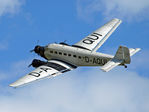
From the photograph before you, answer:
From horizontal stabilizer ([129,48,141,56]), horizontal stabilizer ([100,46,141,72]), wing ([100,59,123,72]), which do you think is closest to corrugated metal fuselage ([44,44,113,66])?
horizontal stabilizer ([100,46,141,72])

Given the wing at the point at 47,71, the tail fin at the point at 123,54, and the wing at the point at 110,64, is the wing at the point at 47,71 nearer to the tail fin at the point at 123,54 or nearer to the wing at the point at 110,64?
the wing at the point at 110,64

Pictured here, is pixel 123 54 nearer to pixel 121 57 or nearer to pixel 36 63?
pixel 121 57

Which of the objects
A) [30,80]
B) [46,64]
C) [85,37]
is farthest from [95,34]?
[30,80]

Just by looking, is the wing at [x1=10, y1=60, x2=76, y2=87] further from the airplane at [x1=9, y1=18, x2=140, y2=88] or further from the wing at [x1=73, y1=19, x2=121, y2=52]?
the wing at [x1=73, y1=19, x2=121, y2=52]

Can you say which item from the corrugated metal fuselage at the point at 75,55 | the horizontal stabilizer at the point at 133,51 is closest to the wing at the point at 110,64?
the corrugated metal fuselage at the point at 75,55

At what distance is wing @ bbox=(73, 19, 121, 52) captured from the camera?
215 feet

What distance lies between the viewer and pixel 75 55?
204ft

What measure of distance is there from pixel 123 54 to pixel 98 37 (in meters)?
11.1

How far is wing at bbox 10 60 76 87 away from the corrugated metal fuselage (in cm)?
95

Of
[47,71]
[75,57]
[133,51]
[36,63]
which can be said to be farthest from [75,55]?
[133,51]

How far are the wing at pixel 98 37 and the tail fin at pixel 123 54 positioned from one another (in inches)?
263

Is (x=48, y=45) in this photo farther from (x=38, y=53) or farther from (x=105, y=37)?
(x=105, y=37)

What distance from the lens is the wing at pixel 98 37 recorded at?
65625 millimetres

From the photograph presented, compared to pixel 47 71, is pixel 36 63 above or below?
above
